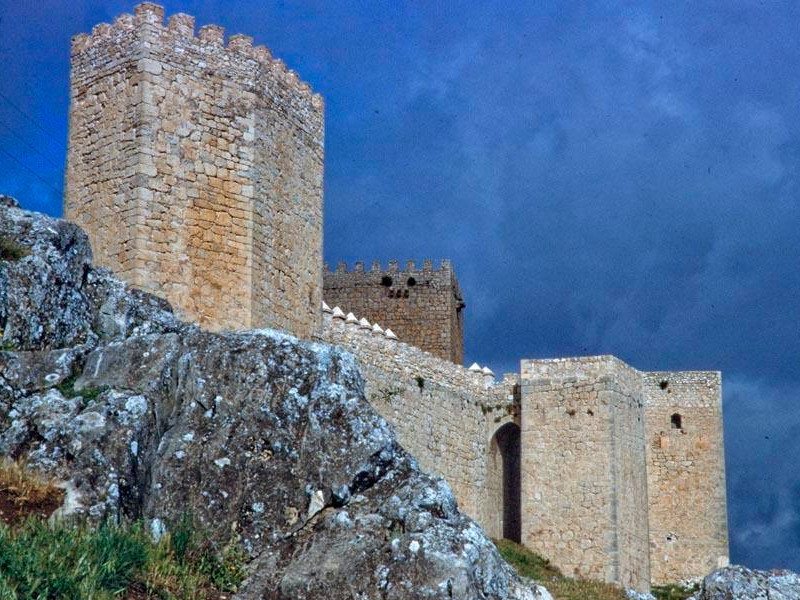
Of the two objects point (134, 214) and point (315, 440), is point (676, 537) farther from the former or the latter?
point (315, 440)

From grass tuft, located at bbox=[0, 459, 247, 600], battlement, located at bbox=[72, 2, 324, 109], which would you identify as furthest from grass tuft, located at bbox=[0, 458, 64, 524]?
battlement, located at bbox=[72, 2, 324, 109]

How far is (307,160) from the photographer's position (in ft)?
53.5

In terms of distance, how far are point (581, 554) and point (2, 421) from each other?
16205 millimetres

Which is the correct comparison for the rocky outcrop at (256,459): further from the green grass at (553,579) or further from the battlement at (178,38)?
the green grass at (553,579)

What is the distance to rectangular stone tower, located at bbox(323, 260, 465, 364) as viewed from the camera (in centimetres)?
3431

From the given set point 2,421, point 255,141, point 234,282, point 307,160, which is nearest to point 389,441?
point 2,421

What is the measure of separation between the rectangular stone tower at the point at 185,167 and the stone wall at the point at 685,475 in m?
13.4

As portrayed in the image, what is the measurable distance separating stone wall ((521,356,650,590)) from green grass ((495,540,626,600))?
0.27 meters

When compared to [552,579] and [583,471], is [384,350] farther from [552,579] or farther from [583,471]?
[552,579]

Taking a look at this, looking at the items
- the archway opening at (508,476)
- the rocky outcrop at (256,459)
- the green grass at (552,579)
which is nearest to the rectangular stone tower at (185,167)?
the rocky outcrop at (256,459)

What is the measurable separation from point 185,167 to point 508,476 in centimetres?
1266

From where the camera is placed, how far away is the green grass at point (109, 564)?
5.95 m

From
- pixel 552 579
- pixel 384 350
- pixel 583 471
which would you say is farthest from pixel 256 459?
pixel 583 471

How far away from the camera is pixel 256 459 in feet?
25.8
